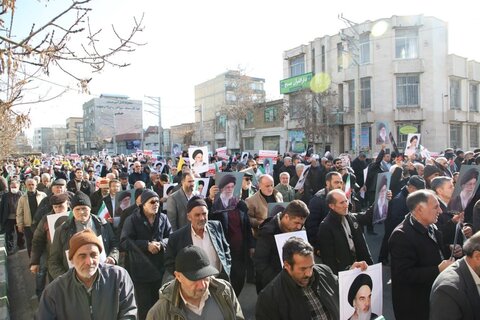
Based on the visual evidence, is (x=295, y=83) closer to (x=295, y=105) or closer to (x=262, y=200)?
(x=295, y=105)

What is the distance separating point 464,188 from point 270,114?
131 ft

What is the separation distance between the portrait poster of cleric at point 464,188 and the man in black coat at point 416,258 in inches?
43.9

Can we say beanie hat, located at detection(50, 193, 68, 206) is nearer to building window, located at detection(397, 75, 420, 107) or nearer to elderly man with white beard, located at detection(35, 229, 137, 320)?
elderly man with white beard, located at detection(35, 229, 137, 320)

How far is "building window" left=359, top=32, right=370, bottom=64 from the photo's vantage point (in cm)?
3403

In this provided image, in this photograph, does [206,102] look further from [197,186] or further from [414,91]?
[197,186]

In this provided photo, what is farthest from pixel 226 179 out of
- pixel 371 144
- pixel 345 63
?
pixel 345 63

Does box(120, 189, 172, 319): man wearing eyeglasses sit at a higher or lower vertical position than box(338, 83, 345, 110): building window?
lower

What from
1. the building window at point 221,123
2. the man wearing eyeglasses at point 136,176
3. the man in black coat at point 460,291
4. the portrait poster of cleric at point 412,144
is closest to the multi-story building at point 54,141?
the building window at point 221,123

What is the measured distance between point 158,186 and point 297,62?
3522 centimetres

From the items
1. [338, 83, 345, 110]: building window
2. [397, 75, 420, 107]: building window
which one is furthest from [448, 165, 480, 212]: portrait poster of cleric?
[338, 83, 345, 110]: building window

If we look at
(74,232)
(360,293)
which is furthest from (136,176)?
(360,293)

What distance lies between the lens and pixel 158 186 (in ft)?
30.4

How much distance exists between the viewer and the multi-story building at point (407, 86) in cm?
3200

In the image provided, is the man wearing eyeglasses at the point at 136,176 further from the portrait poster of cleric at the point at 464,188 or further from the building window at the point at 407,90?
the building window at the point at 407,90
